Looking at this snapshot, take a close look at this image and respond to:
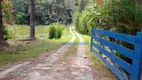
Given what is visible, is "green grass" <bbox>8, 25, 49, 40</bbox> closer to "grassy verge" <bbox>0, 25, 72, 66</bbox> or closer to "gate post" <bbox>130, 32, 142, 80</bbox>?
"grassy verge" <bbox>0, 25, 72, 66</bbox>

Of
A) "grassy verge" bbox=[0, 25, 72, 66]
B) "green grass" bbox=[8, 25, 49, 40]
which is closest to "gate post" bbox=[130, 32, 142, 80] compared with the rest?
"grassy verge" bbox=[0, 25, 72, 66]

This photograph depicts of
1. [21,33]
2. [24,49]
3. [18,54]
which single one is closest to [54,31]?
[24,49]

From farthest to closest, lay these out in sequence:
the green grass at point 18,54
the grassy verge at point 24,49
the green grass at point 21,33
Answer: the green grass at point 21,33 → the grassy verge at point 24,49 → the green grass at point 18,54

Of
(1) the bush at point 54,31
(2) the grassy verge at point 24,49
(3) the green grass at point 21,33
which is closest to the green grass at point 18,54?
(2) the grassy verge at point 24,49

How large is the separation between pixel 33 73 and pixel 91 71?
1.43 metres

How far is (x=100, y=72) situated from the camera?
477 cm

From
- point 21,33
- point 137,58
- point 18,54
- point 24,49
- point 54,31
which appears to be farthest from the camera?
point 21,33

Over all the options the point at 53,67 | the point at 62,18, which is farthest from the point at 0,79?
the point at 62,18

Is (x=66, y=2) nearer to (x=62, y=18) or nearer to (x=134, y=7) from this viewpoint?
(x=62, y=18)

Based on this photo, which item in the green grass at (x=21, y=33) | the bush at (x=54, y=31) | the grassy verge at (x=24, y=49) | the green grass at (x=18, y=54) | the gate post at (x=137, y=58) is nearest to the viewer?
the gate post at (x=137, y=58)

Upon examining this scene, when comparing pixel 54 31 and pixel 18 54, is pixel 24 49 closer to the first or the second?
pixel 18 54

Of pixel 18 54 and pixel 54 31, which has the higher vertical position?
pixel 54 31

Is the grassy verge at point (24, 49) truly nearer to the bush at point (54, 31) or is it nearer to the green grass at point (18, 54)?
the green grass at point (18, 54)

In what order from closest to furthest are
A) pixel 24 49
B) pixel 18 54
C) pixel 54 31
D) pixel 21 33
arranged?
1. pixel 18 54
2. pixel 24 49
3. pixel 54 31
4. pixel 21 33
